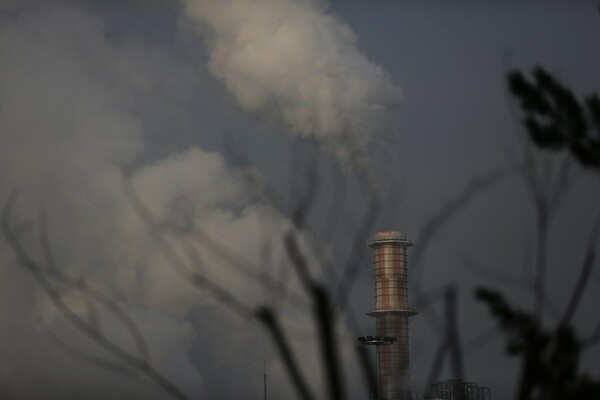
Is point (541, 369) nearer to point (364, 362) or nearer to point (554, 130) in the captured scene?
point (364, 362)

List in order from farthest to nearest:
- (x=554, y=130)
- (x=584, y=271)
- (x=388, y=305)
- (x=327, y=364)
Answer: (x=388, y=305), (x=554, y=130), (x=584, y=271), (x=327, y=364)

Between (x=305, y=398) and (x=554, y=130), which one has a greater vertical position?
(x=554, y=130)

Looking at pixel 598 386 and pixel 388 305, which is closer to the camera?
pixel 598 386

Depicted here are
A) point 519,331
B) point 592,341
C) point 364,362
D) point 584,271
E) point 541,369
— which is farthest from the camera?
point 519,331

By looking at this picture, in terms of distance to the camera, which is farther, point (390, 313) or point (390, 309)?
point (390, 313)

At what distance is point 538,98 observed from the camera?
656cm

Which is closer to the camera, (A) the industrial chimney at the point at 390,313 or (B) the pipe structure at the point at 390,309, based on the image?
(A) the industrial chimney at the point at 390,313

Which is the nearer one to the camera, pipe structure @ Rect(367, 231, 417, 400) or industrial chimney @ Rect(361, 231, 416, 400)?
industrial chimney @ Rect(361, 231, 416, 400)

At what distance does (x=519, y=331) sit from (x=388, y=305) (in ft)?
326

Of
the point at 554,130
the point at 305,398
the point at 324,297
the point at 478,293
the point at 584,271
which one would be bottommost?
the point at 305,398

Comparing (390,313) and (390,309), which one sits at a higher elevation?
(390,309)

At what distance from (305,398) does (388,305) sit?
101203mm

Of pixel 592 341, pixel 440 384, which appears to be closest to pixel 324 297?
pixel 592 341

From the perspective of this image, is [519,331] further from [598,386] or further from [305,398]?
[305,398]
